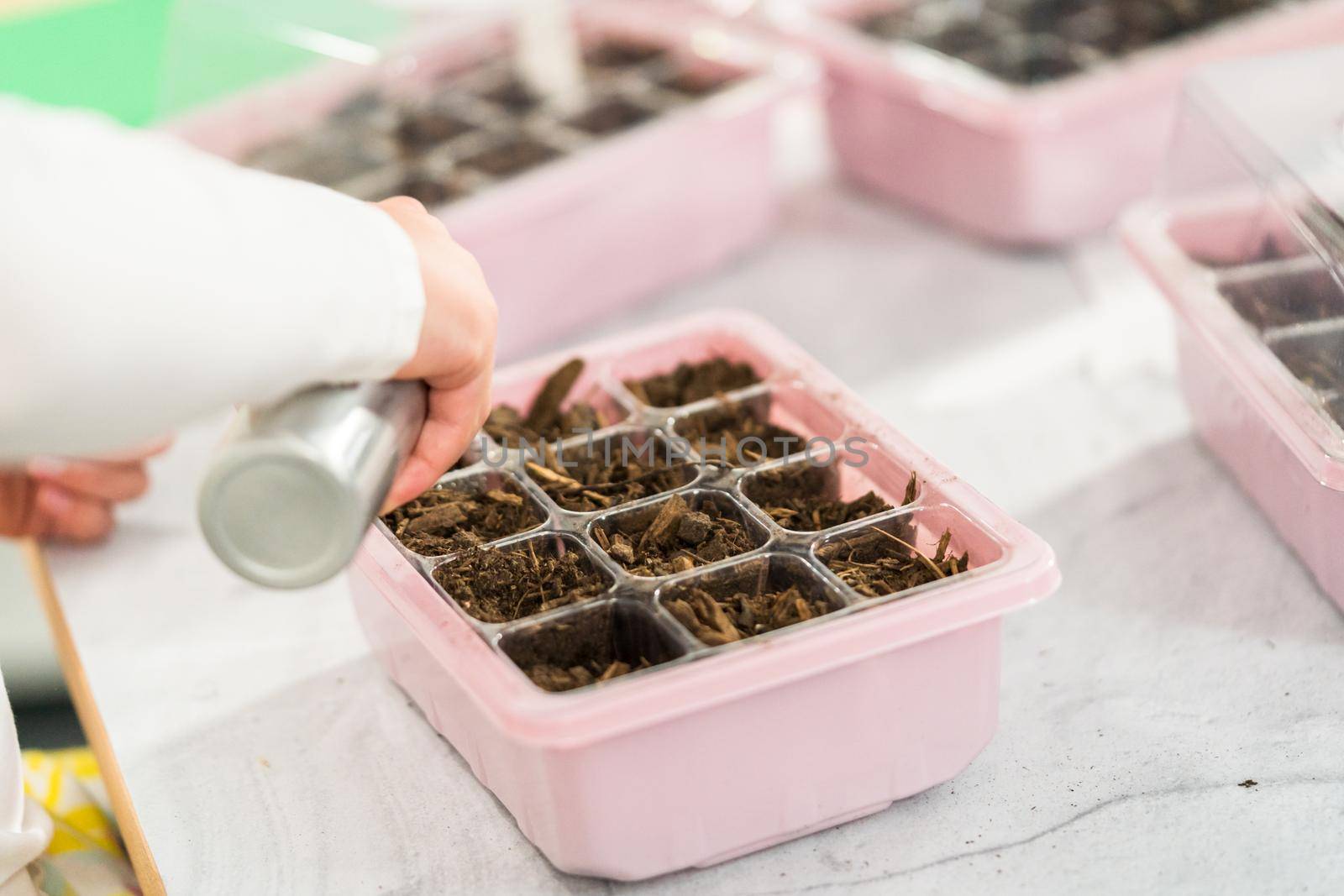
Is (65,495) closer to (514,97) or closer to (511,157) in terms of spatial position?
(511,157)

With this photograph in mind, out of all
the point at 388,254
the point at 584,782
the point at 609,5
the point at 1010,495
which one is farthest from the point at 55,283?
the point at 609,5

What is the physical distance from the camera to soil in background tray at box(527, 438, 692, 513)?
98cm

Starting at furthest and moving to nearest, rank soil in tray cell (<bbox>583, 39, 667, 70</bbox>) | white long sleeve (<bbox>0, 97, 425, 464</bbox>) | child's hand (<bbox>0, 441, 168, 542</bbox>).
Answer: soil in tray cell (<bbox>583, 39, 667, 70</bbox>), child's hand (<bbox>0, 441, 168, 542</bbox>), white long sleeve (<bbox>0, 97, 425, 464</bbox>)

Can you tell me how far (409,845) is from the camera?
0.88 m

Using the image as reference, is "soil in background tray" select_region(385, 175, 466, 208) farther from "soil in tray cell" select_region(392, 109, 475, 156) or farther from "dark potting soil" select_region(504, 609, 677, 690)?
"dark potting soil" select_region(504, 609, 677, 690)

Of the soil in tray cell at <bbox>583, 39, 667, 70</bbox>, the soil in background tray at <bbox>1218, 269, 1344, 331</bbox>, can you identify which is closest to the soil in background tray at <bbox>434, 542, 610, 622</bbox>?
the soil in background tray at <bbox>1218, 269, 1344, 331</bbox>

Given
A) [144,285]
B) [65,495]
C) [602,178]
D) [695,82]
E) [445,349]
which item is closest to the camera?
[144,285]

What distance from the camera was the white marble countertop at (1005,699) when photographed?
2.74 ft

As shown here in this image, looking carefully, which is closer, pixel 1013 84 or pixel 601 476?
pixel 601 476

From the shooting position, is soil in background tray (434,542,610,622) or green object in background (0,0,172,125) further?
green object in background (0,0,172,125)

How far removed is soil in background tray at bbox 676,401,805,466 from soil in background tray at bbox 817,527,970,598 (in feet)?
0.40

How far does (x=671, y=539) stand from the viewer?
924 mm

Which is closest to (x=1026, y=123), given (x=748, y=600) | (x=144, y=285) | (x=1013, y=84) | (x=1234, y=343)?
(x=1013, y=84)

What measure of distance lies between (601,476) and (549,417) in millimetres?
100
